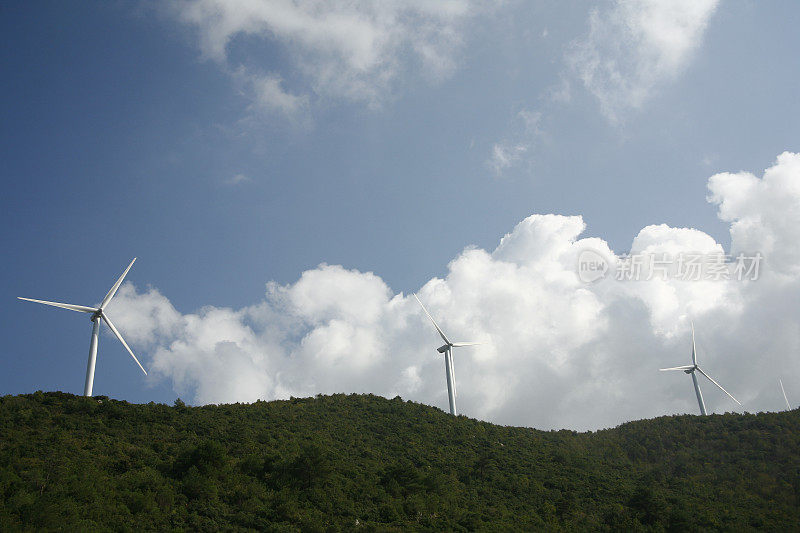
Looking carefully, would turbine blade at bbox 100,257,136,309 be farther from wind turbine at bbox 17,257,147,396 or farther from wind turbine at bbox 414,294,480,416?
wind turbine at bbox 414,294,480,416

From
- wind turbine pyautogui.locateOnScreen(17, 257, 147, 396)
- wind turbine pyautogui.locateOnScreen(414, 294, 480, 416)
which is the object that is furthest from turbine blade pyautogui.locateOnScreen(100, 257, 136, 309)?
wind turbine pyautogui.locateOnScreen(414, 294, 480, 416)

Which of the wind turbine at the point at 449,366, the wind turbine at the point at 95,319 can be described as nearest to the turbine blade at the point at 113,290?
the wind turbine at the point at 95,319

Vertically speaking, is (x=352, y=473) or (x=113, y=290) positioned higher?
(x=113, y=290)

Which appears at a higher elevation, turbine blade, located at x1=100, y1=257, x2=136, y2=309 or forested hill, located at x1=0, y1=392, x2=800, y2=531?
turbine blade, located at x1=100, y1=257, x2=136, y2=309

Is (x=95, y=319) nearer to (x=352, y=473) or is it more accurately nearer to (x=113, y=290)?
(x=113, y=290)

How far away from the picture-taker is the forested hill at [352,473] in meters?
28.1

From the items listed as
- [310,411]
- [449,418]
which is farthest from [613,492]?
[310,411]

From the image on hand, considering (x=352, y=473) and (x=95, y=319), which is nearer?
(x=352, y=473)

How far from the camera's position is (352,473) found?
40.6 meters

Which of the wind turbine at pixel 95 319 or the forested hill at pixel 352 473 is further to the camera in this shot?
the wind turbine at pixel 95 319

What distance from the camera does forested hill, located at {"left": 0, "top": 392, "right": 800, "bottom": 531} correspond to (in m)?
28.1

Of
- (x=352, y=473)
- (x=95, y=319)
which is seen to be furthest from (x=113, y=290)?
(x=352, y=473)

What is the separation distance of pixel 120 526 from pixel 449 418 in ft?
176

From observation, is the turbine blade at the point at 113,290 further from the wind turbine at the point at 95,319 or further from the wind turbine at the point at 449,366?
the wind turbine at the point at 449,366
